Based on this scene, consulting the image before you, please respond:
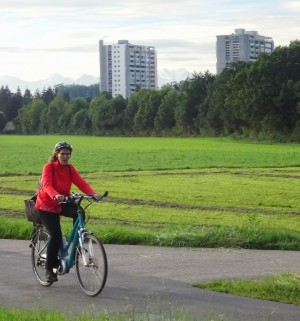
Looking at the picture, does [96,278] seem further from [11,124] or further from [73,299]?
[11,124]

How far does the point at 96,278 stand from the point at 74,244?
24.5 inches

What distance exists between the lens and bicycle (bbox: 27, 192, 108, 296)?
32.7 ft

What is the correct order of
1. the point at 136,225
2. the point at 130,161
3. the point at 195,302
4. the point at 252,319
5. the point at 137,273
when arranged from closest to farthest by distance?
the point at 252,319 < the point at 195,302 < the point at 137,273 < the point at 136,225 < the point at 130,161

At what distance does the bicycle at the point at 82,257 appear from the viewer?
9953 millimetres

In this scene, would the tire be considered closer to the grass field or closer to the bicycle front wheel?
the bicycle front wheel

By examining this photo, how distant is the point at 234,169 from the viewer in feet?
146

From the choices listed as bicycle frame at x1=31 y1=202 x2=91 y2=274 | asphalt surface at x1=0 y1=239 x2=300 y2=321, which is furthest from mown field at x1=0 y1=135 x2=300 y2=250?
bicycle frame at x1=31 y1=202 x2=91 y2=274

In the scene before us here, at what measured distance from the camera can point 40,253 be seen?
11.2 metres

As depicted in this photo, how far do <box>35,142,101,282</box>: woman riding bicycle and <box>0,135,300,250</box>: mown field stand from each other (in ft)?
14.2

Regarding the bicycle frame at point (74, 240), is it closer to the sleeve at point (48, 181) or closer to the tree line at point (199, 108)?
the sleeve at point (48, 181)

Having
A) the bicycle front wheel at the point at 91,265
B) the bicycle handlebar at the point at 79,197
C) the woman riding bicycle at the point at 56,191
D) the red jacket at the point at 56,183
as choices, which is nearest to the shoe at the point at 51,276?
the woman riding bicycle at the point at 56,191

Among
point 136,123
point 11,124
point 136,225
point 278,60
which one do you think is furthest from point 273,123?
point 11,124

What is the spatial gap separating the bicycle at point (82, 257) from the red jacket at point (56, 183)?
24 centimetres

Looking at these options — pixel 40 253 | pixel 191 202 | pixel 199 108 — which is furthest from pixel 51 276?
pixel 199 108
